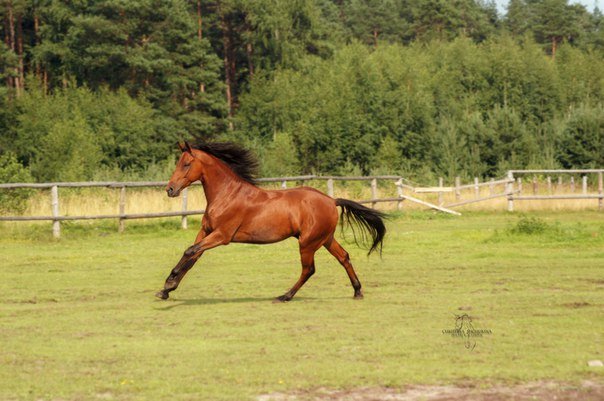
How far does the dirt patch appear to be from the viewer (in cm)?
782

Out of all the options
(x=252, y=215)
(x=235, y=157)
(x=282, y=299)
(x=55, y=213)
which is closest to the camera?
(x=282, y=299)

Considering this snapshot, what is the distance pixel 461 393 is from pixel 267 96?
6011 centimetres

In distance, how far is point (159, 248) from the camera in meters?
21.7

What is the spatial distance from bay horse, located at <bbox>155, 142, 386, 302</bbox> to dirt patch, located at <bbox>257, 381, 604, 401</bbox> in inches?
202

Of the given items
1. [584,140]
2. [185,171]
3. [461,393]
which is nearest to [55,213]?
[185,171]

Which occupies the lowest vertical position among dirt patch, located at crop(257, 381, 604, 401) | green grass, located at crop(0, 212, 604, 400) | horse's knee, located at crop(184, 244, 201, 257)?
dirt patch, located at crop(257, 381, 604, 401)

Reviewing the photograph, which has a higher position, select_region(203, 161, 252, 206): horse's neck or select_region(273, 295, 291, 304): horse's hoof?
select_region(203, 161, 252, 206): horse's neck

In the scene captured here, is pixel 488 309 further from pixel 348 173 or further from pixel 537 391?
pixel 348 173

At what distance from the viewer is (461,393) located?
313 inches

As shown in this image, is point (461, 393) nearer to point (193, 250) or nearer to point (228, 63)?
point (193, 250)

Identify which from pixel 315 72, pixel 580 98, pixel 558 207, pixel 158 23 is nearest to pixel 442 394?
pixel 558 207

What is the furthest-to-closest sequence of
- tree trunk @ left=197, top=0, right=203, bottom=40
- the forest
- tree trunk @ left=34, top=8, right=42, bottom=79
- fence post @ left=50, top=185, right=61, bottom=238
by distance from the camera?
tree trunk @ left=197, top=0, right=203, bottom=40
tree trunk @ left=34, top=8, right=42, bottom=79
the forest
fence post @ left=50, top=185, right=61, bottom=238

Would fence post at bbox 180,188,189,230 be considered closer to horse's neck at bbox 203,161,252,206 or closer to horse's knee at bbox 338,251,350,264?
horse's neck at bbox 203,161,252,206

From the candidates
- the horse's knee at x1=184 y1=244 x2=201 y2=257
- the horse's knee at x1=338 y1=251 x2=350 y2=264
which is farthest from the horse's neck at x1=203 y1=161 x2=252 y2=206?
the horse's knee at x1=338 y1=251 x2=350 y2=264
